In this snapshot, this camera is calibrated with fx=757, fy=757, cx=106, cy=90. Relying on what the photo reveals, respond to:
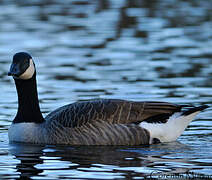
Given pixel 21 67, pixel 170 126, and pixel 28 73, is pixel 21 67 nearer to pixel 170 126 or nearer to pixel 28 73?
pixel 28 73

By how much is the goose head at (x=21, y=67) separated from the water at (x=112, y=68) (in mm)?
1193

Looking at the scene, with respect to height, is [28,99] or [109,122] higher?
[28,99]

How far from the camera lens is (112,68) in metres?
19.4

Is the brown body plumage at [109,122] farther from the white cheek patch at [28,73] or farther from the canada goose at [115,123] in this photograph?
the white cheek patch at [28,73]

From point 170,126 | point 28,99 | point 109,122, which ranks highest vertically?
point 28,99

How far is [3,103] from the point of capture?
51.9ft

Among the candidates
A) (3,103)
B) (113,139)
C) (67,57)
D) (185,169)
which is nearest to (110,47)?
(67,57)

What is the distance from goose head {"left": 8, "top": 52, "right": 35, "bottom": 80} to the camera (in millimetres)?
12750

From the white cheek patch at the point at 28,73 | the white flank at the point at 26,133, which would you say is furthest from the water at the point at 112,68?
the white cheek patch at the point at 28,73

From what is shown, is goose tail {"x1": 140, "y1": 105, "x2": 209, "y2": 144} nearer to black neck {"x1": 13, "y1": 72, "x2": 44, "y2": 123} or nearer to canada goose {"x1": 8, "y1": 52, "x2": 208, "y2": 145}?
canada goose {"x1": 8, "y1": 52, "x2": 208, "y2": 145}

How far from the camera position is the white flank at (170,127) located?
12523 mm

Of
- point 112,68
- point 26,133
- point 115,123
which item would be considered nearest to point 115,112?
point 115,123

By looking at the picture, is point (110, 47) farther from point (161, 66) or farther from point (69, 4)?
point (69, 4)

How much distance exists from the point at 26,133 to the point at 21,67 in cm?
112
